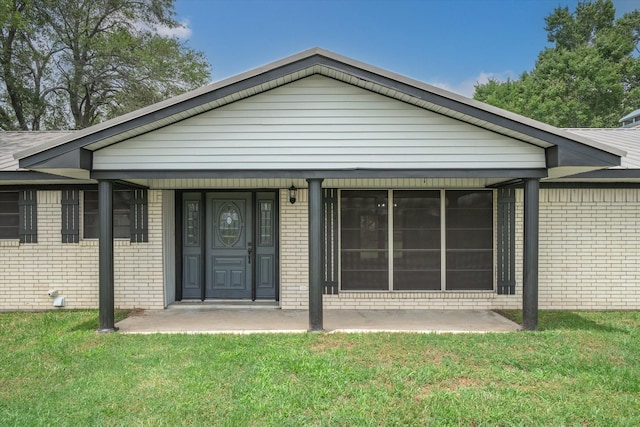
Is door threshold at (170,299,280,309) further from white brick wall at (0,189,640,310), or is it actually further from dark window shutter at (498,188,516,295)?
dark window shutter at (498,188,516,295)

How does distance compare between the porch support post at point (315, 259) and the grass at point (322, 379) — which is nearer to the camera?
the grass at point (322, 379)

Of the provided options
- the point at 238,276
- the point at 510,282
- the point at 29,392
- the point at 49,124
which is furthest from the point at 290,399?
the point at 49,124

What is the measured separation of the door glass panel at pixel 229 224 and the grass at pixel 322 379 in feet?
9.13

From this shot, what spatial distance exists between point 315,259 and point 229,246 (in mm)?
2870

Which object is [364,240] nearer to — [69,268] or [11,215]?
[69,268]

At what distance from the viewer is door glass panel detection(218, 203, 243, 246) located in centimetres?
826

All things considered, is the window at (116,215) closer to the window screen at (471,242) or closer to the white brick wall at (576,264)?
the white brick wall at (576,264)

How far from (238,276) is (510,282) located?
5151mm

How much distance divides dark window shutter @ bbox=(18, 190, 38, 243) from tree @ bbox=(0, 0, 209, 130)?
504 inches

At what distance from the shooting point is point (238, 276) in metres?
8.21

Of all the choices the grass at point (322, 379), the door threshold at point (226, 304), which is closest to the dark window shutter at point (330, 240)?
the door threshold at point (226, 304)

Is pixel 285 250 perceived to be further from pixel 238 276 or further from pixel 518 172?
pixel 518 172

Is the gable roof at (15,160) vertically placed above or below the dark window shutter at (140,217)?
above

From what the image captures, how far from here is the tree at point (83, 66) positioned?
18984mm
